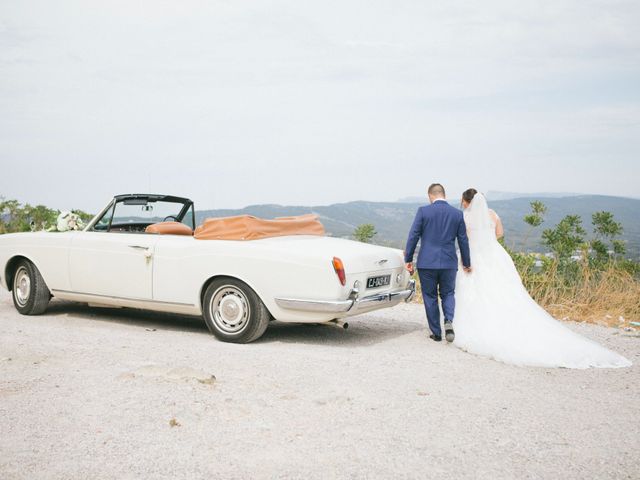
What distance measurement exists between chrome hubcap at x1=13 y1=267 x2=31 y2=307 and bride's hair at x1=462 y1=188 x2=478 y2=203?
5.60m

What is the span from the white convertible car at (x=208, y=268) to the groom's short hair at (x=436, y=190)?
81 cm

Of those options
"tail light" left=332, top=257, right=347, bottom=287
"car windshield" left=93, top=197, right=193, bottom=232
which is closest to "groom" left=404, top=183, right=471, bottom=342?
"tail light" left=332, top=257, right=347, bottom=287

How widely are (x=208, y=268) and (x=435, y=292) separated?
258 centimetres

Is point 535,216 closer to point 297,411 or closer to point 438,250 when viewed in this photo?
point 438,250

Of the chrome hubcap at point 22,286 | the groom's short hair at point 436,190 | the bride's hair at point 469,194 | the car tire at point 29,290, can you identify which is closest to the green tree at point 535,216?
the bride's hair at point 469,194

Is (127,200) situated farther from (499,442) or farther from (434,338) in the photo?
(499,442)

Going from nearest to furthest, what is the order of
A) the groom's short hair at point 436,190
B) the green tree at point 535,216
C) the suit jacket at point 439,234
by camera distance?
the suit jacket at point 439,234 < the groom's short hair at point 436,190 < the green tree at point 535,216

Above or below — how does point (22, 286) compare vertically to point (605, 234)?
below

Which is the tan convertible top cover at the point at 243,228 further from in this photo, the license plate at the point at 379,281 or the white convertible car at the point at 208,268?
the license plate at the point at 379,281

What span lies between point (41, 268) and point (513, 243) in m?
8.25

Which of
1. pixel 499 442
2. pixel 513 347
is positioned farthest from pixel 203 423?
pixel 513 347

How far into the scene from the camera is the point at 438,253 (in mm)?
7672

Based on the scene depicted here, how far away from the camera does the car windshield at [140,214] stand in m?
8.55

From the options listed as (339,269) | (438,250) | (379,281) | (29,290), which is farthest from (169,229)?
(438,250)
